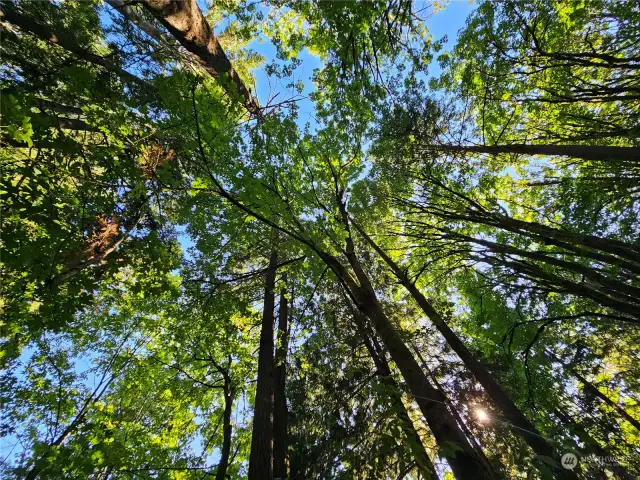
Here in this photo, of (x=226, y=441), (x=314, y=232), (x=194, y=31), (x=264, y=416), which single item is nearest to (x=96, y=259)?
(x=314, y=232)

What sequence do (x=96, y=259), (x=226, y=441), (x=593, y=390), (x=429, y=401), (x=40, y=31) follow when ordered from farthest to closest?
(x=593, y=390) → (x=226, y=441) → (x=40, y=31) → (x=96, y=259) → (x=429, y=401)

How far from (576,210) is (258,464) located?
8665mm

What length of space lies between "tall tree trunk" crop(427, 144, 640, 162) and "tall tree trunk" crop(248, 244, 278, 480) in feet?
20.8

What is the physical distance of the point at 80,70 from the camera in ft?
8.26

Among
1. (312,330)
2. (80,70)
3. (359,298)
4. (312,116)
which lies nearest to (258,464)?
(312,330)

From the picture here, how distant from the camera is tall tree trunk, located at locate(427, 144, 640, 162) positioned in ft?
15.8

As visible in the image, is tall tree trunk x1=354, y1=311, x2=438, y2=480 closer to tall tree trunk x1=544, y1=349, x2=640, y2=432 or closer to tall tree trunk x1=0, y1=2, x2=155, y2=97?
tall tree trunk x1=0, y1=2, x2=155, y2=97

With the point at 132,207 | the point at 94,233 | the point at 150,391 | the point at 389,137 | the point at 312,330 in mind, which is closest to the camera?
the point at 94,233

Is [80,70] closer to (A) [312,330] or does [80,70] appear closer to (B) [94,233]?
(B) [94,233]

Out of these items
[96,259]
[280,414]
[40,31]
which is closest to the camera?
[96,259]

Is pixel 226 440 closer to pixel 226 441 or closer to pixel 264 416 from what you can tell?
pixel 226 441

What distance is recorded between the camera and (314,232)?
455 cm

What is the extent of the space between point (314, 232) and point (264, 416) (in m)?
4.23

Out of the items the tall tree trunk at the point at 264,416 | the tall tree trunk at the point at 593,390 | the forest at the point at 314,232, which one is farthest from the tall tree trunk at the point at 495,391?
the tall tree trunk at the point at 593,390
